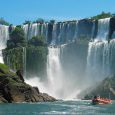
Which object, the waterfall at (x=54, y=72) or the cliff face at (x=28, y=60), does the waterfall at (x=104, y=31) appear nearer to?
the waterfall at (x=54, y=72)

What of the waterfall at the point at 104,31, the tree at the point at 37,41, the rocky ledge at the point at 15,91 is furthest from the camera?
the waterfall at the point at 104,31

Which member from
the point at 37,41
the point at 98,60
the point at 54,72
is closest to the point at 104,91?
the point at 98,60

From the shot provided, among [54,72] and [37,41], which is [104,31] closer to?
[37,41]

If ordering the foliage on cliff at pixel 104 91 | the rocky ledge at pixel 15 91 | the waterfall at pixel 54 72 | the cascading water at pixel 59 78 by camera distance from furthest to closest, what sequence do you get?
the waterfall at pixel 54 72 → the cascading water at pixel 59 78 → the foliage on cliff at pixel 104 91 → the rocky ledge at pixel 15 91

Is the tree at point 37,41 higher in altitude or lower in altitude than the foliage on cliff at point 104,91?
higher

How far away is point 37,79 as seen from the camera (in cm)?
17762

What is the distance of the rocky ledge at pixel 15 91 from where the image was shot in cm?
13112

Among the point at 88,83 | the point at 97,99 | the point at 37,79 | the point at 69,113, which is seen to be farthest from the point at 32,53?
the point at 69,113

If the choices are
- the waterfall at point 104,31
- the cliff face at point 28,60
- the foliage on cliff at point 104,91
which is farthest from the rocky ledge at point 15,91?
the waterfall at point 104,31

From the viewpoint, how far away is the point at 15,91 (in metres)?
132

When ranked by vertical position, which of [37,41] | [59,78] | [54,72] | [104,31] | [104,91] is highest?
[104,31]

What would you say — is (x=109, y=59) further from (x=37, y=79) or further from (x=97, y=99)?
(x=97, y=99)

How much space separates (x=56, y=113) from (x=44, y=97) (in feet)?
154

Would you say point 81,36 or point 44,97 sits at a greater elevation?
point 81,36
